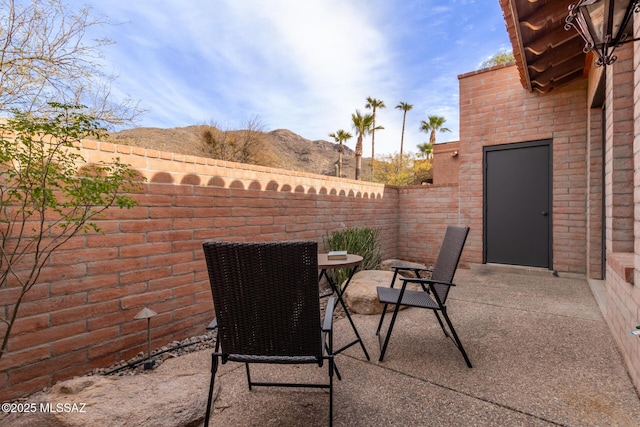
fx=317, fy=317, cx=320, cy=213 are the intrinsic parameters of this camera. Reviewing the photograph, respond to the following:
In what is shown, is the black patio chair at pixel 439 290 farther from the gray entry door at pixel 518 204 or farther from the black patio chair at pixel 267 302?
the gray entry door at pixel 518 204

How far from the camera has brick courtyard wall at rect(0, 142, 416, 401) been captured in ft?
6.98

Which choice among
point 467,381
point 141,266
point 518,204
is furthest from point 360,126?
point 467,381

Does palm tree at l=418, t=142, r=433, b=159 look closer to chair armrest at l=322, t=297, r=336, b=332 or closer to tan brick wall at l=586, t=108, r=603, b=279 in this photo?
tan brick wall at l=586, t=108, r=603, b=279

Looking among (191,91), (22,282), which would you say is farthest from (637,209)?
(191,91)

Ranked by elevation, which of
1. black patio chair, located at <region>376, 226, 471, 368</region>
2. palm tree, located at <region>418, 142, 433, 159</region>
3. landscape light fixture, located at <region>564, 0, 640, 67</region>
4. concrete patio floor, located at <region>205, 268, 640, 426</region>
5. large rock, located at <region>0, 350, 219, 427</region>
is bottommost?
concrete patio floor, located at <region>205, 268, 640, 426</region>

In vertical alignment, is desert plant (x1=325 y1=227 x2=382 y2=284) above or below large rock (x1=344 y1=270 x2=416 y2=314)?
above

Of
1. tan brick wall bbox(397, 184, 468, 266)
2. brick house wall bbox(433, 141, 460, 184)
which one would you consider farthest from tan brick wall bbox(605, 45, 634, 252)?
brick house wall bbox(433, 141, 460, 184)

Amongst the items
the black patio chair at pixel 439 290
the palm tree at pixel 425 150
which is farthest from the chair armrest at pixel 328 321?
the palm tree at pixel 425 150

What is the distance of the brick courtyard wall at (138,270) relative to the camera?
213 cm

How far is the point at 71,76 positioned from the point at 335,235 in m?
4.53

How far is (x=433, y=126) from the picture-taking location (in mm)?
23891

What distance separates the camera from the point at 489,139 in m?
5.98

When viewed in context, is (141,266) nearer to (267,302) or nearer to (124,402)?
(124,402)

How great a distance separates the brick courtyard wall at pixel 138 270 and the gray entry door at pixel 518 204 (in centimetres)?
422
